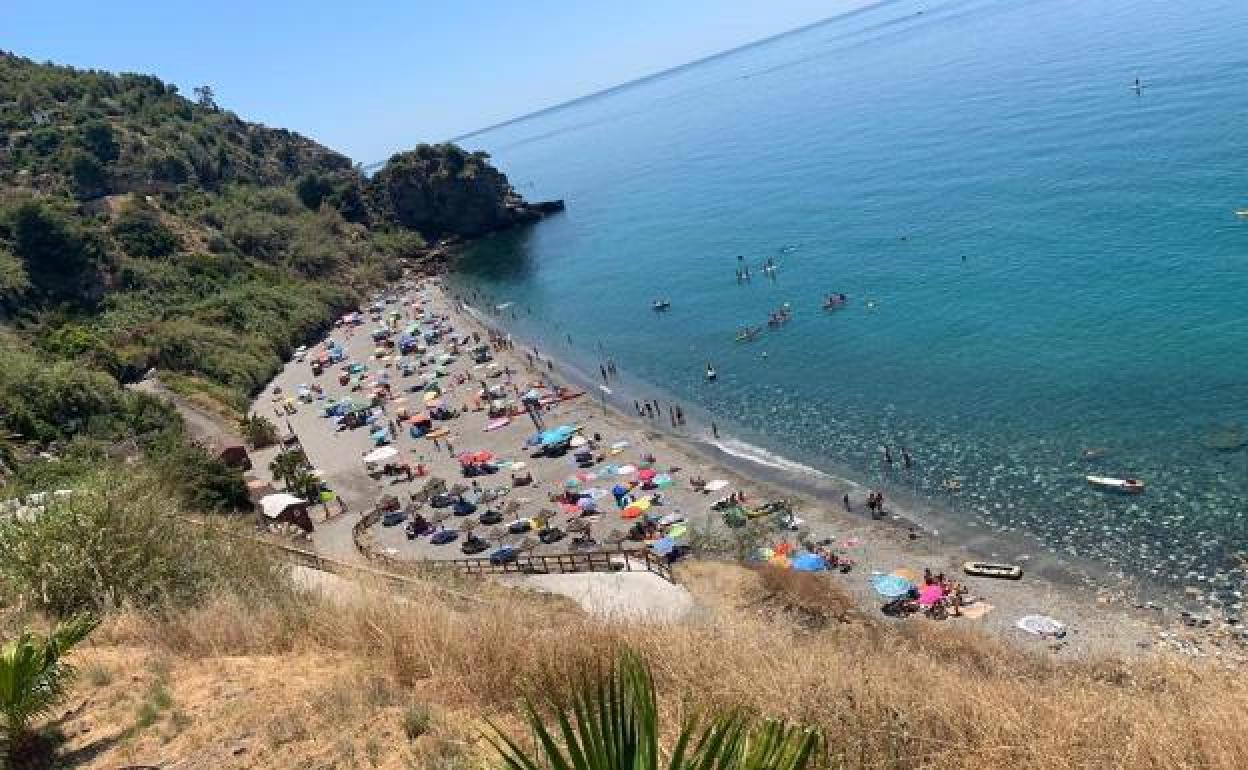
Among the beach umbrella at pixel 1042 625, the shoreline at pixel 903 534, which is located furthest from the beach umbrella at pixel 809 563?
the beach umbrella at pixel 1042 625

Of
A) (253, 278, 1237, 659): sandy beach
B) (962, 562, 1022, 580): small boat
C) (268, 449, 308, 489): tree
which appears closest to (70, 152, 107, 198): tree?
(253, 278, 1237, 659): sandy beach

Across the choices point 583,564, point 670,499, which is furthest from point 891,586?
point 670,499

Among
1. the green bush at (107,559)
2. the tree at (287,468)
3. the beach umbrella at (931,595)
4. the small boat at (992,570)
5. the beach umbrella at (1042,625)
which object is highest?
the green bush at (107,559)

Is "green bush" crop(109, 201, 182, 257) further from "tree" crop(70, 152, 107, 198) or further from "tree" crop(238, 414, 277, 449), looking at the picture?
"tree" crop(238, 414, 277, 449)

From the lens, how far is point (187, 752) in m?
7.63

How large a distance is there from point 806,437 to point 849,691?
102 ft

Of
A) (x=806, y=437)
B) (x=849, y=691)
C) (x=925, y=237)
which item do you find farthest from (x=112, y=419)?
(x=925, y=237)

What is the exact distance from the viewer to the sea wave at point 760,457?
111 feet

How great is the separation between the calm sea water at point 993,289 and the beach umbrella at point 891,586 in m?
5.03

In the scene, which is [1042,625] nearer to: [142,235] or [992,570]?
[992,570]

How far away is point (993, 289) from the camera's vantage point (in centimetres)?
4781

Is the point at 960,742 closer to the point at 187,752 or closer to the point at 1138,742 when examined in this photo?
the point at 1138,742

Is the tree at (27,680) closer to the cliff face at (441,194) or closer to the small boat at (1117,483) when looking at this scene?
the small boat at (1117,483)

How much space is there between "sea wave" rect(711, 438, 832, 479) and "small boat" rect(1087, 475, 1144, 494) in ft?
30.5
